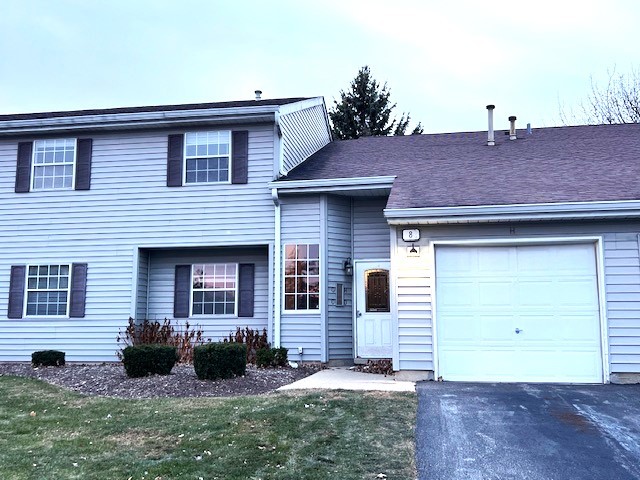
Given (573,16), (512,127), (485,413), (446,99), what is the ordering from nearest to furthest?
1. (485,413)
2. (512,127)
3. (573,16)
4. (446,99)

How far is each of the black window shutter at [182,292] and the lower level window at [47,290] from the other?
2286 millimetres

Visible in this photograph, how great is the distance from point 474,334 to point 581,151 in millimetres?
5363

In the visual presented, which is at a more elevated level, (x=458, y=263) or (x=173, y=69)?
(x=173, y=69)

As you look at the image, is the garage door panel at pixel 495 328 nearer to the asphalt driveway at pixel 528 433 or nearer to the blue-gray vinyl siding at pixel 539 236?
the blue-gray vinyl siding at pixel 539 236

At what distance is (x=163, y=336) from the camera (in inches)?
472

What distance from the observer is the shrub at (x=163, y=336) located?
1182 cm

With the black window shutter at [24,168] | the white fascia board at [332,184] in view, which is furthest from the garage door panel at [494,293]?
the black window shutter at [24,168]

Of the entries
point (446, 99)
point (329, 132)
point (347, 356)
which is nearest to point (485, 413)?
point (347, 356)

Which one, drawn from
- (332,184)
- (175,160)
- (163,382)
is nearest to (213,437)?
(163,382)

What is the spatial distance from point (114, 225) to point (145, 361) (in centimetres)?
412

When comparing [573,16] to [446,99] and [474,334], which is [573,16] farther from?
[446,99]

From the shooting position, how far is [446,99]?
94.8 ft

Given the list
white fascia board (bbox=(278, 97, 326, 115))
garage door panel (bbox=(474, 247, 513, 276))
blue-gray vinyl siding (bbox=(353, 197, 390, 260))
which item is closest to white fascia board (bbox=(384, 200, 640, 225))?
garage door panel (bbox=(474, 247, 513, 276))

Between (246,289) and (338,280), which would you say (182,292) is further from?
(338,280)
